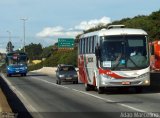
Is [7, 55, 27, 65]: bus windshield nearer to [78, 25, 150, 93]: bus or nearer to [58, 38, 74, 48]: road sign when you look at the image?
[58, 38, 74, 48]: road sign

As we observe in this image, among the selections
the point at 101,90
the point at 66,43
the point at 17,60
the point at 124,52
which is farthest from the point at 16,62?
the point at 124,52

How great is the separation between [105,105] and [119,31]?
7630 mm

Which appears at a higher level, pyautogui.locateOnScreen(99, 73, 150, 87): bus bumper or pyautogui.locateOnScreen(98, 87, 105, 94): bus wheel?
pyautogui.locateOnScreen(99, 73, 150, 87): bus bumper

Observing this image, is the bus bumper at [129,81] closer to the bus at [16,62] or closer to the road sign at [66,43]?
the bus at [16,62]

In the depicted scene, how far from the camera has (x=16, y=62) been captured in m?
68.4

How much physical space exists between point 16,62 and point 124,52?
42.2m

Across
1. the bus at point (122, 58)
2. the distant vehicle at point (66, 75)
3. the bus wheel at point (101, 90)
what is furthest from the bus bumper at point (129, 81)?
the distant vehicle at point (66, 75)

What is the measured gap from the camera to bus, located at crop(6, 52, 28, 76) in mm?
67250

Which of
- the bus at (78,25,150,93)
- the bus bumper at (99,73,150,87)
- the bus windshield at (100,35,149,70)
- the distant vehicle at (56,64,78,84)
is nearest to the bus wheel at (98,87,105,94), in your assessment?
the bus at (78,25,150,93)

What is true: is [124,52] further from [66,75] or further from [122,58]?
[66,75]

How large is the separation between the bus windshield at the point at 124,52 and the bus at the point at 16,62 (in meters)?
40.2

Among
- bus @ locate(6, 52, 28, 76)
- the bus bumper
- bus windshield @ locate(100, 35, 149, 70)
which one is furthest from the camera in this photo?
bus @ locate(6, 52, 28, 76)

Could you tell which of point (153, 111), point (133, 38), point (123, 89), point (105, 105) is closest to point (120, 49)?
point (133, 38)

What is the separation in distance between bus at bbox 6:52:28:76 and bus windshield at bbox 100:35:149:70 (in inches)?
1581
